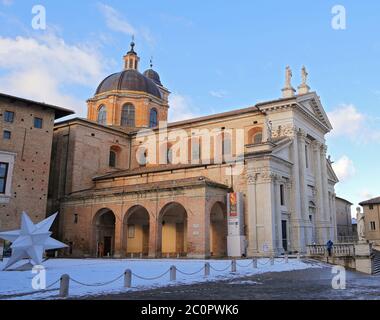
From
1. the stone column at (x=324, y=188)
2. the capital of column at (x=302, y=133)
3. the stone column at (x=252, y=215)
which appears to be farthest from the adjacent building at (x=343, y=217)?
the stone column at (x=252, y=215)

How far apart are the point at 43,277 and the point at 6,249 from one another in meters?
14.4

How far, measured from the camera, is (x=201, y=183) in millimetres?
25406

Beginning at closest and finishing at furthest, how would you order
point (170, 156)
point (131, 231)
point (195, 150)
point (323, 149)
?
point (131, 231) < point (195, 150) < point (323, 149) < point (170, 156)

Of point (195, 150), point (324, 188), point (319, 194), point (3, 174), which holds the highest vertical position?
point (195, 150)

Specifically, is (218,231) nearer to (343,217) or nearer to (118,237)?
(118,237)

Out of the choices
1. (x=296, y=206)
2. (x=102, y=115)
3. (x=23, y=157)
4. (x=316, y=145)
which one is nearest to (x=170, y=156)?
(x=102, y=115)

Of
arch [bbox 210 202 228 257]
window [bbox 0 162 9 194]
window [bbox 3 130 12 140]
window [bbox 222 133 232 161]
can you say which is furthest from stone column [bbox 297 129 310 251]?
window [bbox 3 130 12 140]

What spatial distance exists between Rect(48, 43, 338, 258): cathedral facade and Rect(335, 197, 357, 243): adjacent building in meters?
8.69

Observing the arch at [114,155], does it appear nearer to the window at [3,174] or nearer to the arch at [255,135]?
the window at [3,174]

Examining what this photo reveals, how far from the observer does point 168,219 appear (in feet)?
106

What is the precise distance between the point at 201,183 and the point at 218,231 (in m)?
5.39

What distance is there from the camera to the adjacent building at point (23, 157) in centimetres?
2709
